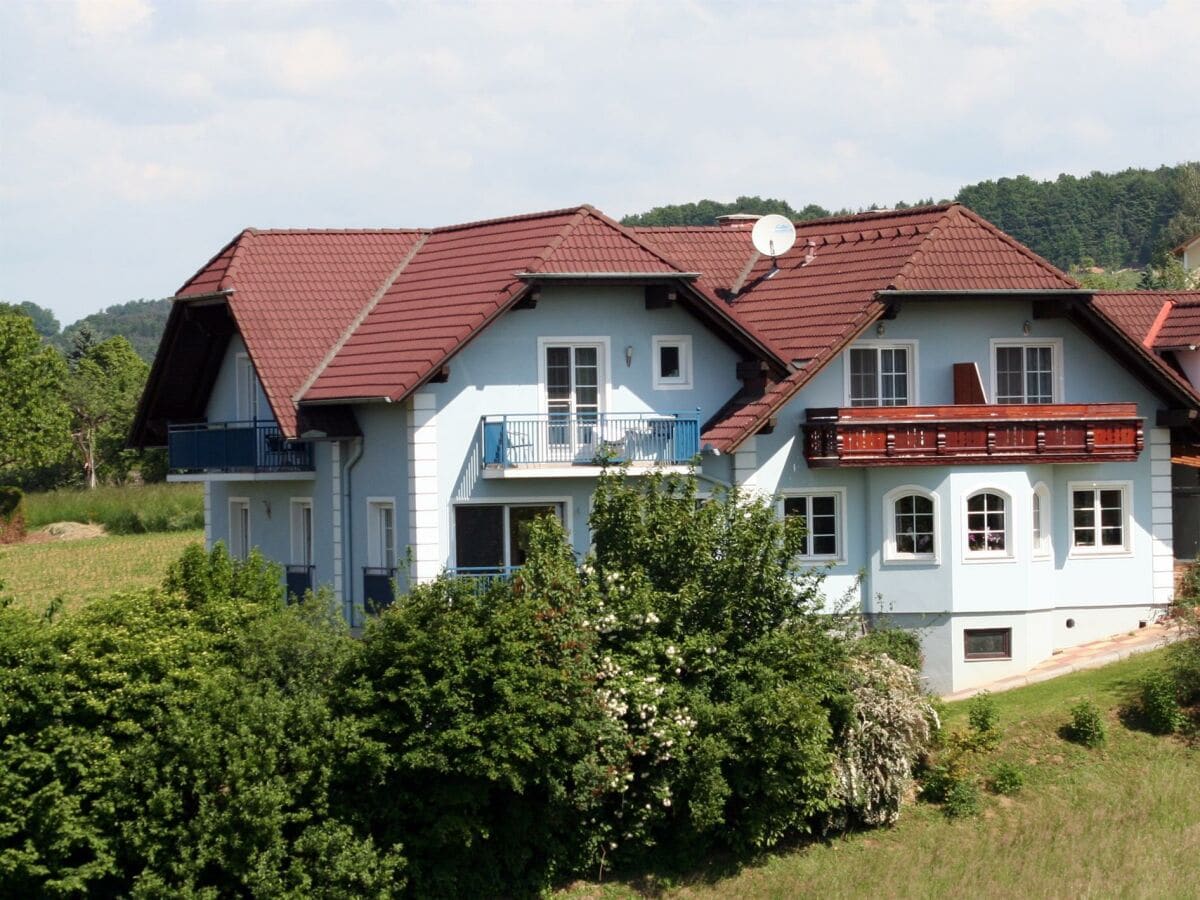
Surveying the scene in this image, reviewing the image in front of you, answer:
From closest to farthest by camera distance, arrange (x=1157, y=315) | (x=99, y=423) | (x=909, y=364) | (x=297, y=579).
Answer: (x=909, y=364) → (x=297, y=579) → (x=1157, y=315) → (x=99, y=423)

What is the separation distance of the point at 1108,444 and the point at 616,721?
12074 millimetres

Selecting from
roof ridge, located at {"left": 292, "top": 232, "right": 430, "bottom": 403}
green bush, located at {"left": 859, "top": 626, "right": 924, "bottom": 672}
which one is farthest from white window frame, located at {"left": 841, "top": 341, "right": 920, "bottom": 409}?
roof ridge, located at {"left": 292, "top": 232, "right": 430, "bottom": 403}

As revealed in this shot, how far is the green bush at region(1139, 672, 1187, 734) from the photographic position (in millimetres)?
31141

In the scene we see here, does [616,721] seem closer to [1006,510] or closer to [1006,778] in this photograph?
[1006,778]

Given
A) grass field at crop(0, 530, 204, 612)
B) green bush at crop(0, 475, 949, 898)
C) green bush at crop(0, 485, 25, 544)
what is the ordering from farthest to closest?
green bush at crop(0, 485, 25, 544) < grass field at crop(0, 530, 204, 612) < green bush at crop(0, 475, 949, 898)

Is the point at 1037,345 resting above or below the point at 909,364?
above

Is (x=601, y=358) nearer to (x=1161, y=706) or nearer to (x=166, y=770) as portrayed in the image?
(x=1161, y=706)

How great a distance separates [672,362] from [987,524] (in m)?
6.09

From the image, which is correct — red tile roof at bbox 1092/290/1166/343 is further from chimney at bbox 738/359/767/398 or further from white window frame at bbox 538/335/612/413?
white window frame at bbox 538/335/612/413

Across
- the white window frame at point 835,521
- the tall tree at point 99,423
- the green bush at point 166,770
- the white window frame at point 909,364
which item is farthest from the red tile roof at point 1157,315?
the tall tree at point 99,423

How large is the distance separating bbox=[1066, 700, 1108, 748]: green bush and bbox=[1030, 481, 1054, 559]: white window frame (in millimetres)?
4896

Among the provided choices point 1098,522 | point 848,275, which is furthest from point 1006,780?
point 848,275

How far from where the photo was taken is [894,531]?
34.6m

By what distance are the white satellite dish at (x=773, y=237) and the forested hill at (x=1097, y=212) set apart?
340 feet
